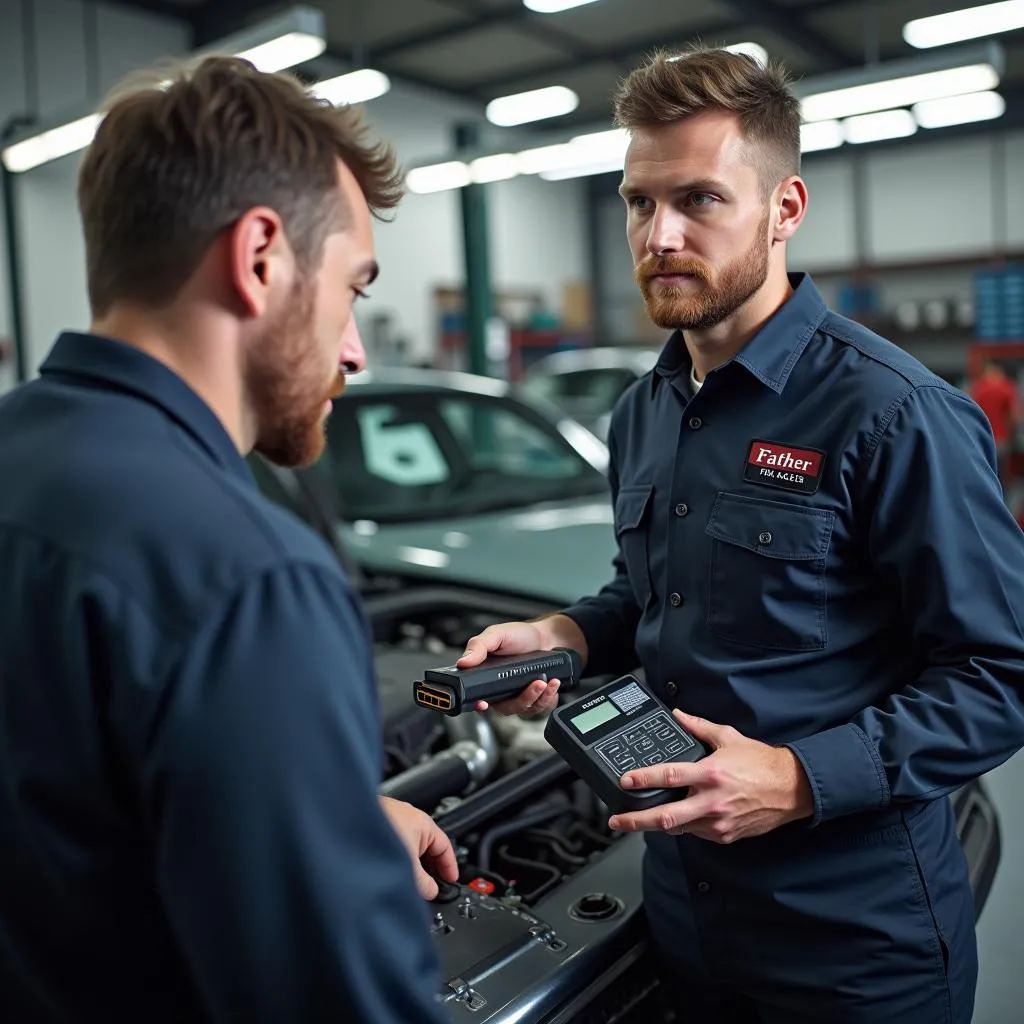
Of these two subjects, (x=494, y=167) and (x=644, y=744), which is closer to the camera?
(x=644, y=744)

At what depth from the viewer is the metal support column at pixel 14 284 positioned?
26.6ft

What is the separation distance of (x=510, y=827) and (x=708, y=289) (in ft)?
3.14

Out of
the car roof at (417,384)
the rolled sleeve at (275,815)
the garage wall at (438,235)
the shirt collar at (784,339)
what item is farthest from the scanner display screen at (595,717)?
the garage wall at (438,235)

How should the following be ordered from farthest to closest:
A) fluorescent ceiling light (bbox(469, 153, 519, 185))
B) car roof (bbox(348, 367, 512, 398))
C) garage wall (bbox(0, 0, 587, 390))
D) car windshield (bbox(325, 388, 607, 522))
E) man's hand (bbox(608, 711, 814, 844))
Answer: garage wall (bbox(0, 0, 587, 390))
fluorescent ceiling light (bbox(469, 153, 519, 185))
car roof (bbox(348, 367, 512, 398))
car windshield (bbox(325, 388, 607, 522))
man's hand (bbox(608, 711, 814, 844))

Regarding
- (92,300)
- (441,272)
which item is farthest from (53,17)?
(92,300)

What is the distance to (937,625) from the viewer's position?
3.63 ft

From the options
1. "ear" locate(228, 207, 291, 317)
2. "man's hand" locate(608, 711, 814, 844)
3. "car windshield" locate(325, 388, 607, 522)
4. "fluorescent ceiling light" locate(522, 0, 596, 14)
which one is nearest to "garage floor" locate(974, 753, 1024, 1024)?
"man's hand" locate(608, 711, 814, 844)

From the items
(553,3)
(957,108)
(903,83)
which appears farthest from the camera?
(957,108)

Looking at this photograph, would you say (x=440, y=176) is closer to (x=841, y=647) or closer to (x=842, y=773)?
(x=841, y=647)

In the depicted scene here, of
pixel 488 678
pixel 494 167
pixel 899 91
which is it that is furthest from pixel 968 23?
pixel 488 678

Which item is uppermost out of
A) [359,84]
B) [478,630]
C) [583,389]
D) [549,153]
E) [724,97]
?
[359,84]

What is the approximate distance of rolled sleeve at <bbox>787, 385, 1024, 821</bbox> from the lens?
3.59 feet

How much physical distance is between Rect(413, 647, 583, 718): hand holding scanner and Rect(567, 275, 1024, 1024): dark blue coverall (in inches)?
5.1

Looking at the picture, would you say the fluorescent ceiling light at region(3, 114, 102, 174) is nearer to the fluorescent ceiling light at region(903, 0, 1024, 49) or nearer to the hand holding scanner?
the fluorescent ceiling light at region(903, 0, 1024, 49)
